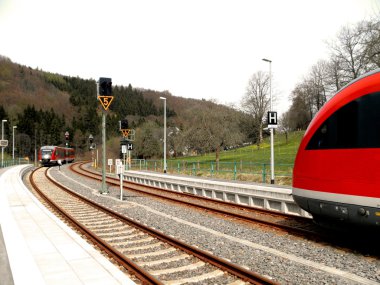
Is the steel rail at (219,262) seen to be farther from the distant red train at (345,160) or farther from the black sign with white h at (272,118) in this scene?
the black sign with white h at (272,118)

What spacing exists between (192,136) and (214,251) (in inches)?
1123

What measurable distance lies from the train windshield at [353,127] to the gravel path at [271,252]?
2.35 m

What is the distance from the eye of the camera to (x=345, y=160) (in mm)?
7211

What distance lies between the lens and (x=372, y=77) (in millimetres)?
7234

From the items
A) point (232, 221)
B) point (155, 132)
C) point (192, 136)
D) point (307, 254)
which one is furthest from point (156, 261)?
point (155, 132)

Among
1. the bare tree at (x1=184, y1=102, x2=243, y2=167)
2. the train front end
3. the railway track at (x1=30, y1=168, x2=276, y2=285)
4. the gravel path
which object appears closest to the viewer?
the railway track at (x1=30, y1=168, x2=276, y2=285)

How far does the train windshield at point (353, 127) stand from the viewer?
22.7 feet

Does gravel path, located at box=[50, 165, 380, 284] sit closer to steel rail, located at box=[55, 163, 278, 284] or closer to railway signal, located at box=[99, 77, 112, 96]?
steel rail, located at box=[55, 163, 278, 284]

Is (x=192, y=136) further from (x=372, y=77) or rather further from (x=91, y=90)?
(x=91, y=90)

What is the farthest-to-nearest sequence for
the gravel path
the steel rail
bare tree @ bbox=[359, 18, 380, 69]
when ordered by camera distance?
bare tree @ bbox=[359, 18, 380, 69] < the gravel path < the steel rail

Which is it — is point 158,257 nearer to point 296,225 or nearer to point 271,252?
point 271,252

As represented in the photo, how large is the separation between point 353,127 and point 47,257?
6.78 m

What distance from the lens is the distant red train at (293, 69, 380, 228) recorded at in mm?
6695

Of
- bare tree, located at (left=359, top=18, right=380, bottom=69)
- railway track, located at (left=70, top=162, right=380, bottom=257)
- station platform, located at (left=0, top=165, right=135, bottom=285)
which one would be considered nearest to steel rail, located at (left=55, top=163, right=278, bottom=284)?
station platform, located at (left=0, top=165, right=135, bottom=285)
